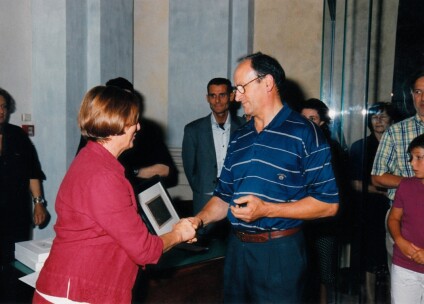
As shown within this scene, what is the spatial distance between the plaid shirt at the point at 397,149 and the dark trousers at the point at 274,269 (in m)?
1.11

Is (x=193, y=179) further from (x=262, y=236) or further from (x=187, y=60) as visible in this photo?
(x=262, y=236)

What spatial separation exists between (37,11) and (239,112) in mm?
2204

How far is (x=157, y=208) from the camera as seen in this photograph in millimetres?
2266

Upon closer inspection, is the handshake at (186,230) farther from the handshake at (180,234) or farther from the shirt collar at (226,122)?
the shirt collar at (226,122)

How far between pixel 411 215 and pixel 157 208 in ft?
4.57

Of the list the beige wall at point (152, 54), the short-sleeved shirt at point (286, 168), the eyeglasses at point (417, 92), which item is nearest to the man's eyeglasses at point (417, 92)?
the eyeglasses at point (417, 92)

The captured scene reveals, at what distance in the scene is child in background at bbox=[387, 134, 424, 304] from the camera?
240 cm

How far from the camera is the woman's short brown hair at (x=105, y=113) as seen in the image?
1.63 m

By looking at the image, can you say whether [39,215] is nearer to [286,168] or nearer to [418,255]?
[286,168]

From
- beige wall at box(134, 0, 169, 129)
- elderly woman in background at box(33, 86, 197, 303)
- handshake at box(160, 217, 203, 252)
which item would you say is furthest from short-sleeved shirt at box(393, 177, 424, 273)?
beige wall at box(134, 0, 169, 129)

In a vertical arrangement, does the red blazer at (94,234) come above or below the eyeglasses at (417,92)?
below

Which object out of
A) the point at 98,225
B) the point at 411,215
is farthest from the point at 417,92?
the point at 98,225

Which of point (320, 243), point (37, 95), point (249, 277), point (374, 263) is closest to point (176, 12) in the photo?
point (37, 95)

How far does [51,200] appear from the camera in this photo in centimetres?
420
